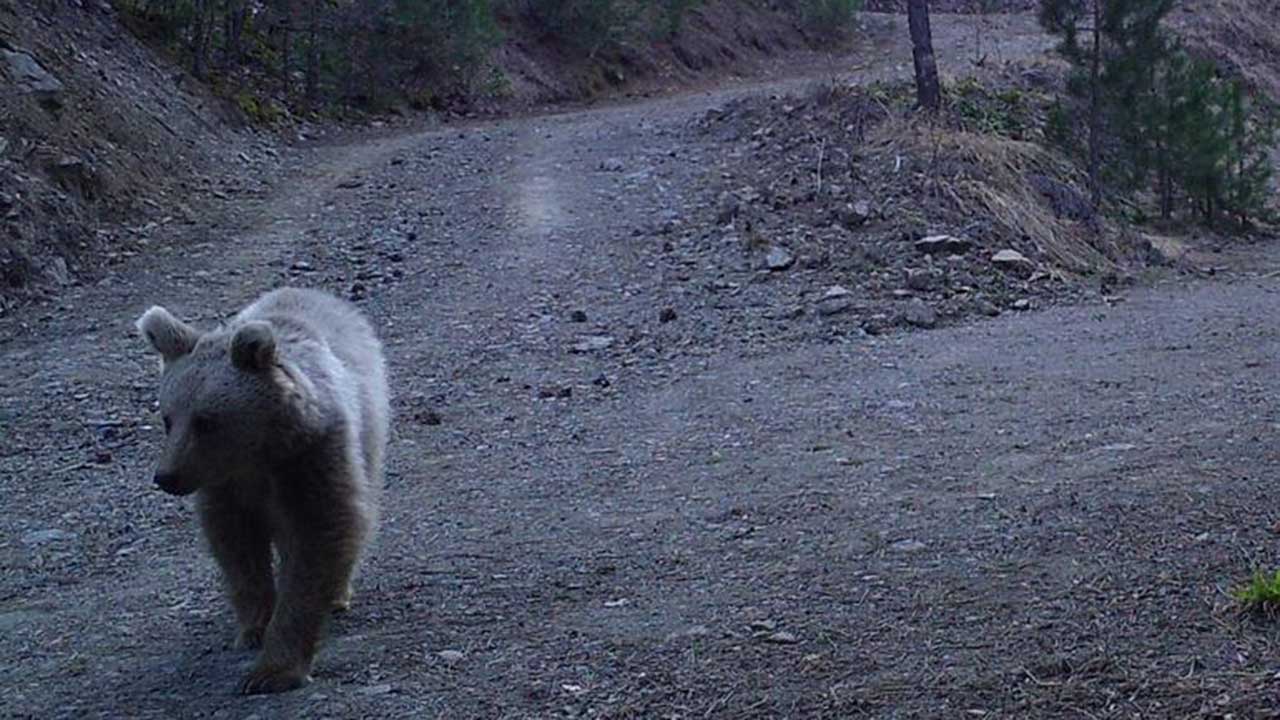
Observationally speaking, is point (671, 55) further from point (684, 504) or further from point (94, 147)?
point (684, 504)

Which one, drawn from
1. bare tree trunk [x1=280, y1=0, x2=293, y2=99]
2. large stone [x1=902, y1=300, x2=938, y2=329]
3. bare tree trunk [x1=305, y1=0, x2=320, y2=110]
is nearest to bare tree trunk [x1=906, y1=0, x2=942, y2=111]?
large stone [x1=902, y1=300, x2=938, y2=329]

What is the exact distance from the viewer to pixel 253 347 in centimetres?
545

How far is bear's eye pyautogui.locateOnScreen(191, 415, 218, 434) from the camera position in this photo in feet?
17.9

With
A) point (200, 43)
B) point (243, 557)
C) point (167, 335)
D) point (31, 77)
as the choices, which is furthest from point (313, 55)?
point (243, 557)

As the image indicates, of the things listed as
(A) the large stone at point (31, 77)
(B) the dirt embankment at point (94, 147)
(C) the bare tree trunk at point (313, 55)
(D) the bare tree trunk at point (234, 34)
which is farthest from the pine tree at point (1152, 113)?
(D) the bare tree trunk at point (234, 34)

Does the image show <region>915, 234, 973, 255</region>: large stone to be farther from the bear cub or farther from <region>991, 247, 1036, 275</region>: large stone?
the bear cub

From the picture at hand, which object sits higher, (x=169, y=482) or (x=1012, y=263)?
(x=169, y=482)

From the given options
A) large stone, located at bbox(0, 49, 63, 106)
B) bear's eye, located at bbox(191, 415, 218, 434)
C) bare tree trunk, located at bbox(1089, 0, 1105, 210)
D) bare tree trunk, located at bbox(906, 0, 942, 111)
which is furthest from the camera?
bare tree trunk, located at bbox(906, 0, 942, 111)

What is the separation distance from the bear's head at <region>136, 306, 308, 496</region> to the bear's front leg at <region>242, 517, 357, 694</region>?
33cm

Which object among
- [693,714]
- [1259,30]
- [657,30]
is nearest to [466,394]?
[693,714]

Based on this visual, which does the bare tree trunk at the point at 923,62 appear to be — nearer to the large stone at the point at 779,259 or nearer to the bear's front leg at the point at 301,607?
the large stone at the point at 779,259

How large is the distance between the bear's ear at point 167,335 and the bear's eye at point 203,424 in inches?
16.6

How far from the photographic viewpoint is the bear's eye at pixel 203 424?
17.9 feet

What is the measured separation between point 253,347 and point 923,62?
14.7m
